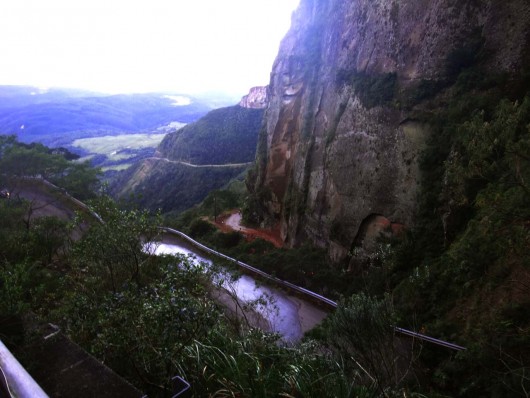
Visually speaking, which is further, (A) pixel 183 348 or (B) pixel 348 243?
(B) pixel 348 243

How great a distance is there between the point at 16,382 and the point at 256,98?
324 ft

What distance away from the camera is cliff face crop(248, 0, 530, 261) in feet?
55.7

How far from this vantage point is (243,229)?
3775 centimetres

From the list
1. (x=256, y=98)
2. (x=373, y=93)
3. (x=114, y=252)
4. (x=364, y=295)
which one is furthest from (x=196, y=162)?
(x=364, y=295)

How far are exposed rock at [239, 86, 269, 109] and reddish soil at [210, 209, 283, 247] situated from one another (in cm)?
5661

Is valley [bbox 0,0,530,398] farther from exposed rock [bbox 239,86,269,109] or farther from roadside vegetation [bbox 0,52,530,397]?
exposed rock [bbox 239,86,269,109]

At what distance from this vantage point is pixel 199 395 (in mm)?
5145

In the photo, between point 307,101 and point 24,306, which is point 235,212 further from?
point 24,306

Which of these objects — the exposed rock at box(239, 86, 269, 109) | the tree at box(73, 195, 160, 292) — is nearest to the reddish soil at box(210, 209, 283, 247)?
the tree at box(73, 195, 160, 292)

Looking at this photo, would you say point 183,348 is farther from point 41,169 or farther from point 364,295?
point 41,169

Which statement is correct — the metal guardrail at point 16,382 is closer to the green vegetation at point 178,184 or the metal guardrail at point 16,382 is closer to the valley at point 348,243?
the valley at point 348,243

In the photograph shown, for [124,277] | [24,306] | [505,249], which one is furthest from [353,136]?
[24,306]

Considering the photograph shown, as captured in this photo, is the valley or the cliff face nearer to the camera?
the valley

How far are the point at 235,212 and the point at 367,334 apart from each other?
1468 inches
